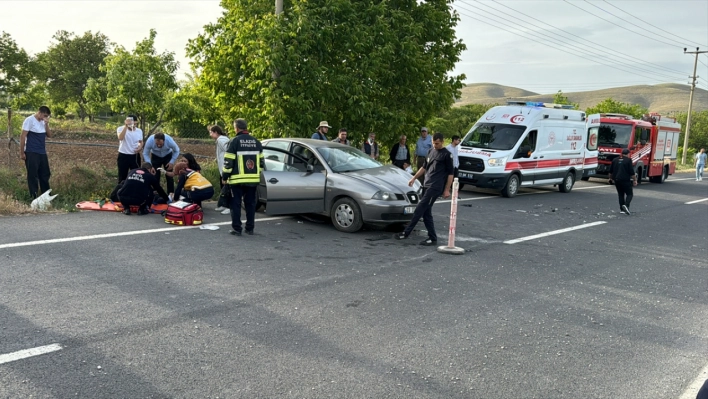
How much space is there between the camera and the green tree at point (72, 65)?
2290 inches

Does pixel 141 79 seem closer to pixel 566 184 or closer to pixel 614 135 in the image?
pixel 566 184

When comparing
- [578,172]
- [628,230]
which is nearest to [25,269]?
[628,230]

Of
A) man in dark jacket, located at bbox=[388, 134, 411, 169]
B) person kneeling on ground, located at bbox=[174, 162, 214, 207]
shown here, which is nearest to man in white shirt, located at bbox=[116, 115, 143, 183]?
person kneeling on ground, located at bbox=[174, 162, 214, 207]

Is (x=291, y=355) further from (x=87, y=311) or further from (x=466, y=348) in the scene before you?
(x=87, y=311)

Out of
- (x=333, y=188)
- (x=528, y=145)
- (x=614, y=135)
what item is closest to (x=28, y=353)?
(x=333, y=188)

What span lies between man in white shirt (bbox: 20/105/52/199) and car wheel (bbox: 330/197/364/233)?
5272 mm

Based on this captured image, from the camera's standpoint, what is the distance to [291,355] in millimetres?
4430

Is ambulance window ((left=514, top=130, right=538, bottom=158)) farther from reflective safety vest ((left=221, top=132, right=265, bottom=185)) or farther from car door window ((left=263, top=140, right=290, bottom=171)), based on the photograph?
reflective safety vest ((left=221, top=132, right=265, bottom=185))

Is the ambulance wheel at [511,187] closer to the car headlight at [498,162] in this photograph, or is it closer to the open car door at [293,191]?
the car headlight at [498,162]

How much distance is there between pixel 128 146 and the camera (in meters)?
11.2

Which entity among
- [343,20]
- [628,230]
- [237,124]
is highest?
[343,20]

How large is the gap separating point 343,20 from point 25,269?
11170mm

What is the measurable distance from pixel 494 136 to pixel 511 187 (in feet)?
5.76

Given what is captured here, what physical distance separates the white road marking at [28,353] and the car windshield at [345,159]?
6288 millimetres
